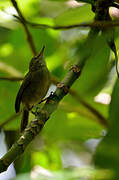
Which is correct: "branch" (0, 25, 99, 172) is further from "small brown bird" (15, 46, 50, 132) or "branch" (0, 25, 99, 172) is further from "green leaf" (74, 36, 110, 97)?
"small brown bird" (15, 46, 50, 132)

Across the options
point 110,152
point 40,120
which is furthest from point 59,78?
point 110,152

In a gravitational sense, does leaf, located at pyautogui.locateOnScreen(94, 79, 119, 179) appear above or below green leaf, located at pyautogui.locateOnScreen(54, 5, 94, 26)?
below

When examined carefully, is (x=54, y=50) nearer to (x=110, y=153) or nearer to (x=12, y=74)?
(x=12, y=74)

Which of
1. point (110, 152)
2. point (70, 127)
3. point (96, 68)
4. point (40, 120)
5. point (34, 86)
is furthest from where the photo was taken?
point (34, 86)

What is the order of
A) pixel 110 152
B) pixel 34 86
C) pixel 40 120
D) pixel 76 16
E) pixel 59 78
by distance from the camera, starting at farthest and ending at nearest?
pixel 34 86
pixel 59 78
pixel 76 16
pixel 40 120
pixel 110 152

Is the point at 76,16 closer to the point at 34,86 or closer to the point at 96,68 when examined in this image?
the point at 96,68

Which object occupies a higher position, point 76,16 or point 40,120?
point 76,16

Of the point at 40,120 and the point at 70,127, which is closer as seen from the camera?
the point at 40,120

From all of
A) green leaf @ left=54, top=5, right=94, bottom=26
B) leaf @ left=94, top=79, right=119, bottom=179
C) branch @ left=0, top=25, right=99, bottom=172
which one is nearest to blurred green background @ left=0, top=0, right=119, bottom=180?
green leaf @ left=54, top=5, right=94, bottom=26

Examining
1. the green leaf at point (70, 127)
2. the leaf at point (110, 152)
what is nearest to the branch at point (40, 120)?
the leaf at point (110, 152)

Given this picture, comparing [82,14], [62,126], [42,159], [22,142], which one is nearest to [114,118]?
[22,142]

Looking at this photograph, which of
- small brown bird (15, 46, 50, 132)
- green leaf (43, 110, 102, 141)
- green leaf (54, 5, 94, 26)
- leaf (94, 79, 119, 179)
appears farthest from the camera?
small brown bird (15, 46, 50, 132)

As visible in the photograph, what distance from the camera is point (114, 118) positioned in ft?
1.39

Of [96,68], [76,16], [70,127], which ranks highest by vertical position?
[76,16]
